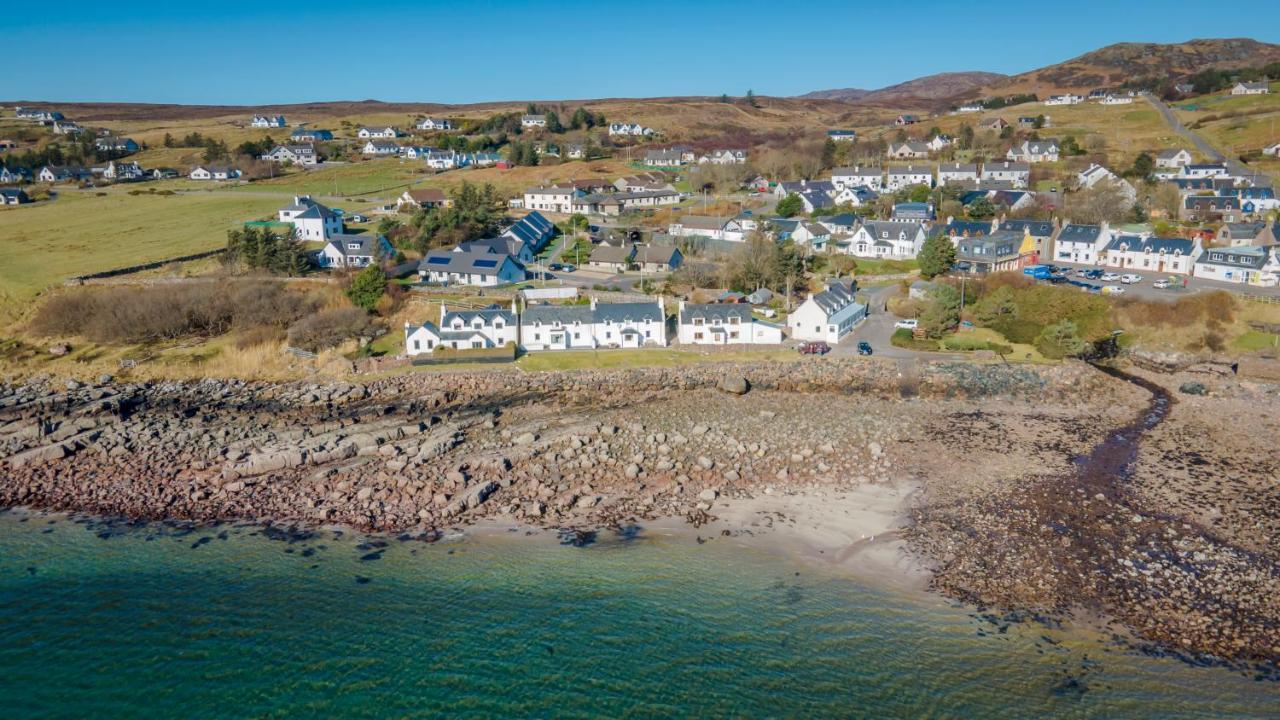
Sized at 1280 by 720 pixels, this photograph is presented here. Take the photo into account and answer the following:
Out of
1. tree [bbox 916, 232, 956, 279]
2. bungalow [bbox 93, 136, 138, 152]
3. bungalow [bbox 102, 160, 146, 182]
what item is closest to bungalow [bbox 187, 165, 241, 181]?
bungalow [bbox 102, 160, 146, 182]

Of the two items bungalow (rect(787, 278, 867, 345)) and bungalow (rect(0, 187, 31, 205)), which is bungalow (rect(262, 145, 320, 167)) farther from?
bungalow (rect(787, 278, 867, 345))

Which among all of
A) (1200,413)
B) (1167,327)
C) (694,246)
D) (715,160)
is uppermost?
(715,160)

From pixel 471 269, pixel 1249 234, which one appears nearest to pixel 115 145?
pixel 471 269

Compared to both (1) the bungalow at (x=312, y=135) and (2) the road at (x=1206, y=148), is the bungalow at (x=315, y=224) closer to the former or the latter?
(1) the bungalow at (x=312, y=135)

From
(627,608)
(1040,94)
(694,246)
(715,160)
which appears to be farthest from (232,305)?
(1040,94)

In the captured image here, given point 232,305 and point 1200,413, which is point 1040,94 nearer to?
point 1200,413

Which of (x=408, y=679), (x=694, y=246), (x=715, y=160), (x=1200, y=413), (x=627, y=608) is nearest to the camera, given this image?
(x=408, y=679)

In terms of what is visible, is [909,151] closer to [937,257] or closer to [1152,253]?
[1152,253]

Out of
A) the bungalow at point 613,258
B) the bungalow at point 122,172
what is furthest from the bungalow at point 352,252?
the bungalow at point 122,172
